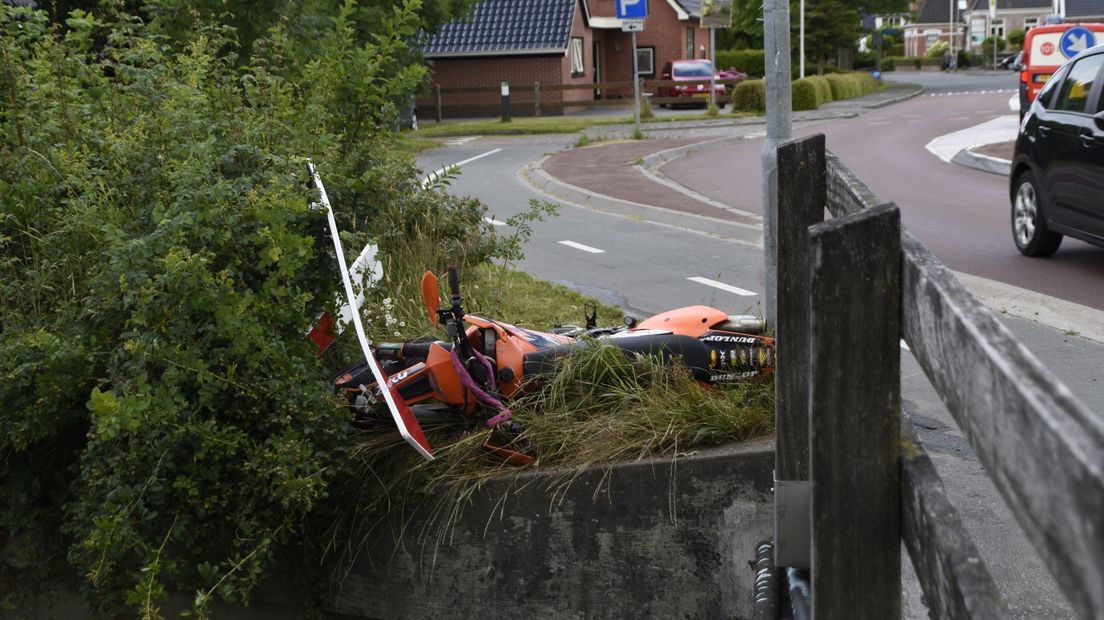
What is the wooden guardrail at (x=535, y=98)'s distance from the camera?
42.3 meters

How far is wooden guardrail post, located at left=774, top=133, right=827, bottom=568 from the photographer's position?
9.05 ft

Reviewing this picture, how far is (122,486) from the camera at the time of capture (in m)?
3.55

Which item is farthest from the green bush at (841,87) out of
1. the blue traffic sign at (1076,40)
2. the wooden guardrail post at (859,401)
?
the wooden guardrail post at (859,401)

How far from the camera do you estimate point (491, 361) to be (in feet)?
14.5

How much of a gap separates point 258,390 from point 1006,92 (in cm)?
4621

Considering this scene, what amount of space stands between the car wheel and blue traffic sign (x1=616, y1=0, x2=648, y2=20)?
14565mm

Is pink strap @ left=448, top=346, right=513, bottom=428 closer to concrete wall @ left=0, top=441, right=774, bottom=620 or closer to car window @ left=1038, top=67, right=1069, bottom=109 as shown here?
concrete wall @ left=0, top=441, right=774, bottom=620

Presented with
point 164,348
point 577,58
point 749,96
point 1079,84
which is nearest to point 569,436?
point 164,348

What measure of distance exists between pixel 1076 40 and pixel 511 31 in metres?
26.7

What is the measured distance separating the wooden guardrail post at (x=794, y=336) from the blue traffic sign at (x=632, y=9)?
A: 2180 centimetres

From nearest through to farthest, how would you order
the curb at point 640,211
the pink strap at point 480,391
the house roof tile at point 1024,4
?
the pink strap at point 480,391 < the curb at point 640,211 < the house roof tile at point 1024,4

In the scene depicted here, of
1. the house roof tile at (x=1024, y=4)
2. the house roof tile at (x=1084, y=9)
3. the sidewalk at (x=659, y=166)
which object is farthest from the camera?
the house roof tile at (x=1024, y=4)

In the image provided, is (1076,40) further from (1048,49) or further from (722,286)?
(722,286)

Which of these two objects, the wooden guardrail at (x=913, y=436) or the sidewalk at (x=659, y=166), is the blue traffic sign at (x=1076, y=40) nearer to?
the sidewalk at (x=659, y=166)
